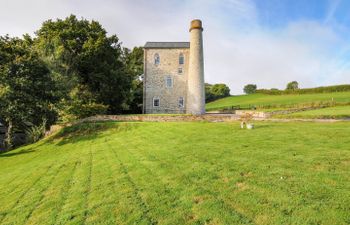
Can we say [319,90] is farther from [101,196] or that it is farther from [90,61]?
[101,196]

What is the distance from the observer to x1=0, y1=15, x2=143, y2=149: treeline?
2145 centimetres

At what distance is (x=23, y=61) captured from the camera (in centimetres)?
2217

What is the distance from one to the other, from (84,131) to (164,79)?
52.6ft

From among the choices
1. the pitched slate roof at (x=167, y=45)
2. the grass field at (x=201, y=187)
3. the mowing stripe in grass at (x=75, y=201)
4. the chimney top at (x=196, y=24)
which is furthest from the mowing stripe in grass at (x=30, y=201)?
the pitched slate roof at (x=167, y=45)

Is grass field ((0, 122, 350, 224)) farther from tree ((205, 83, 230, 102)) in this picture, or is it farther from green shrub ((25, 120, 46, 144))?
tree ((205, 83, 230, 102))

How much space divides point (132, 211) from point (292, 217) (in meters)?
3.28

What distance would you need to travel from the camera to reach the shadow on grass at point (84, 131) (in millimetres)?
20453

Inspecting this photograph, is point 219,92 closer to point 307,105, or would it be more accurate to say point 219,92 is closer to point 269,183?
point 307,105

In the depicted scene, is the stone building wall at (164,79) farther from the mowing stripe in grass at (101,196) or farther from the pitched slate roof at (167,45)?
the mowing stripe in grass at (101,196)

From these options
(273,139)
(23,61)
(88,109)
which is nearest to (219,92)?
(88,109)

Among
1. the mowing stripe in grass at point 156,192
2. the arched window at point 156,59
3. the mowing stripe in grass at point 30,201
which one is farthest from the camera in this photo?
the arched window at point 156,59

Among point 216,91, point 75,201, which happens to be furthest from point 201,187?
point 216,91

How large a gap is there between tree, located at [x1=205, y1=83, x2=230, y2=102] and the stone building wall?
1690 inches

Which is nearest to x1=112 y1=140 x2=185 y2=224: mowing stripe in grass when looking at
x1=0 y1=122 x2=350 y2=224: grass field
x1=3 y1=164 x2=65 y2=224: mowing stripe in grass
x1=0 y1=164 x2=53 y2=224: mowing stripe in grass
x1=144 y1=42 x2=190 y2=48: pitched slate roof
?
x1=0 y1=122 x2=350 y2=224: grass field
